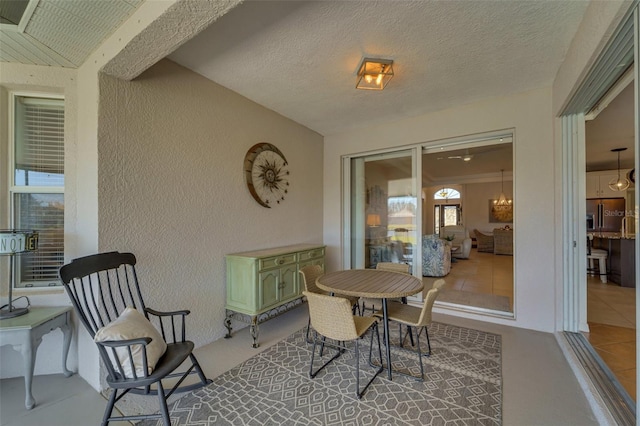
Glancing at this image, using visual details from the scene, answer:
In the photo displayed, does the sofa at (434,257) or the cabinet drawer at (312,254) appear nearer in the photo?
the cabinet drawer at (312,254)

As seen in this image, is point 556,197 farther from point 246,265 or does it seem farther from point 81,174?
point 81,174

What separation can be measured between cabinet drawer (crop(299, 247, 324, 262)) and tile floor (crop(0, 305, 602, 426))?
958 millimetres

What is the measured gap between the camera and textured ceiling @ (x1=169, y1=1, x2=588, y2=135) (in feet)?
5.87

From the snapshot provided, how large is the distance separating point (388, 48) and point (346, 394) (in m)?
2.71

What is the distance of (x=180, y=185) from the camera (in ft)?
8.04

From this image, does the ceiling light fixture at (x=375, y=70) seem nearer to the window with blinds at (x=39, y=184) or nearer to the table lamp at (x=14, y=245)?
the window with blinds at (x=39, y=184)

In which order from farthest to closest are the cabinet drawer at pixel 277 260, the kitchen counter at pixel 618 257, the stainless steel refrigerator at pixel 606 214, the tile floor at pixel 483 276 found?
the tile floor at pixel 483 276, the kitchen counter at pixel 618 257, the stainless steel refrigerator at pixel 606 214, the cabinet drawer at pixel 277 260

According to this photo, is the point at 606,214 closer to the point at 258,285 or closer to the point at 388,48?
the point at 388,48

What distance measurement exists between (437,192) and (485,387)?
978 cm

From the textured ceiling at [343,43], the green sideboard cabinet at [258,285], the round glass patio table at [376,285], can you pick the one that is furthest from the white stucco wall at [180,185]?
the round glass patio table at [376,285]

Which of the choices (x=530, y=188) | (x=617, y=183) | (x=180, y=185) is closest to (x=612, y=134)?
(x=617, y=183)

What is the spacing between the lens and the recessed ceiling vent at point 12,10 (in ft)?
5.13

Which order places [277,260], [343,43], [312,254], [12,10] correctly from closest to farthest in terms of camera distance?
[12,10], [343,43], [277,260], [312,254]

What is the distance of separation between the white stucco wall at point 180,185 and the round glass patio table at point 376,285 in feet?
3.93
